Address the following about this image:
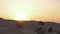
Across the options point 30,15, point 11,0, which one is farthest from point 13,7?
point 30,15

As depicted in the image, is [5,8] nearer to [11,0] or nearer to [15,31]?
[11,0]

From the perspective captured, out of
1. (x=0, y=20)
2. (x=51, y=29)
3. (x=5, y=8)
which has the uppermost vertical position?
(x=5, y=8)

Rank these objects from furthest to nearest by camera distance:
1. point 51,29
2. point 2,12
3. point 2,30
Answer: point 2,12
point 51,29
point 2,30

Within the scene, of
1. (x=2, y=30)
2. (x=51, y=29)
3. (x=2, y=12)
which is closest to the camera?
(x=2, y=30)

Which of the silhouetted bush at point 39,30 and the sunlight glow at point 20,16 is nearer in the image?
the silhouetted bush at point 39,30

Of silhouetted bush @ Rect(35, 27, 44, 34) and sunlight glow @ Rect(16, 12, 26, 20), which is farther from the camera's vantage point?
sunlight glow @ Rect(16, 12, 26, 20)

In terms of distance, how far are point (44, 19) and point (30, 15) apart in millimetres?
151

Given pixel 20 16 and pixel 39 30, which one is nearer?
pixel 39 30

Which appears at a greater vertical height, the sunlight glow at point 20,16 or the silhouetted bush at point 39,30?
the sunlight glow at point 20,16

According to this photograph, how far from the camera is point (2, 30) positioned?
0.97 m

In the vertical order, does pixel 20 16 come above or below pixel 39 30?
above

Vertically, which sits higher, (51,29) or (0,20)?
(0,20)

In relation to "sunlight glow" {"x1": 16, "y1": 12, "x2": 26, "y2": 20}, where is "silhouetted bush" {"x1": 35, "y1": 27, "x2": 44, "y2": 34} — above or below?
below

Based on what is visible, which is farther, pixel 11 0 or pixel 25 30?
pixel 11 0
